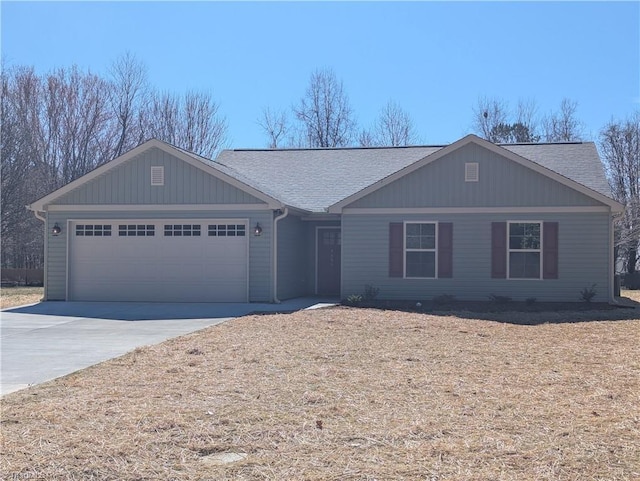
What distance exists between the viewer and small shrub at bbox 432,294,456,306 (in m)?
17.1

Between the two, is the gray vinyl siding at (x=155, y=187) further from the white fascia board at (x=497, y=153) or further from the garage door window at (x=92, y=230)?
the white fascia board at (x=497, y=153)

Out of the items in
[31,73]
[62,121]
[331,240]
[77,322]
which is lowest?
[77,322]

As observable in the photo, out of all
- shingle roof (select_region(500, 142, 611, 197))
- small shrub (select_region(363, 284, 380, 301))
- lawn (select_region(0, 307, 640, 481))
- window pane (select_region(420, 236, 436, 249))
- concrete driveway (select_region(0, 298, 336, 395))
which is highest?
shingle roof (select_region(500, 142, 611, 197))

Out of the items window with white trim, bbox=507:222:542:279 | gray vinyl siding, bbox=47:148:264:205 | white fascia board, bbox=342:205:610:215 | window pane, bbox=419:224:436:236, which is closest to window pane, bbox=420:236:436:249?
window pane, bbox=419:224:436:236

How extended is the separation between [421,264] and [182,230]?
20.5 ft

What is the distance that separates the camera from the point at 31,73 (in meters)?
35.7

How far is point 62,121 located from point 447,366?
31.9 m

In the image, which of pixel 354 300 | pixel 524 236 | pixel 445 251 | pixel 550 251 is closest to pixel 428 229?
pixel 445 251

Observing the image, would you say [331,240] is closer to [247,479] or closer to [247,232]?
[247,232]

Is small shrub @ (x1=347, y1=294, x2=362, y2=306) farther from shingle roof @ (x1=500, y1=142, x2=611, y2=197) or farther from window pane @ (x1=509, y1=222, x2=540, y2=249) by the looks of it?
shingle roof @ (x1=500, y1=142, x2=611, y2=197)

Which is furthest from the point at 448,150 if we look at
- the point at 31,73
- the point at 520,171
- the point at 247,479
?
the point at 31,73

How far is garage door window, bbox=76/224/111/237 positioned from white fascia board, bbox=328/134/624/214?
5962 mm

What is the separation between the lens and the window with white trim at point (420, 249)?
17.7m

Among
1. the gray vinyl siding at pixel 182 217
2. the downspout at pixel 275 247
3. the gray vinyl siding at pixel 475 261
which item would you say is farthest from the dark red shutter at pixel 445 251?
the gray vinyl siding at pixel 182 217
